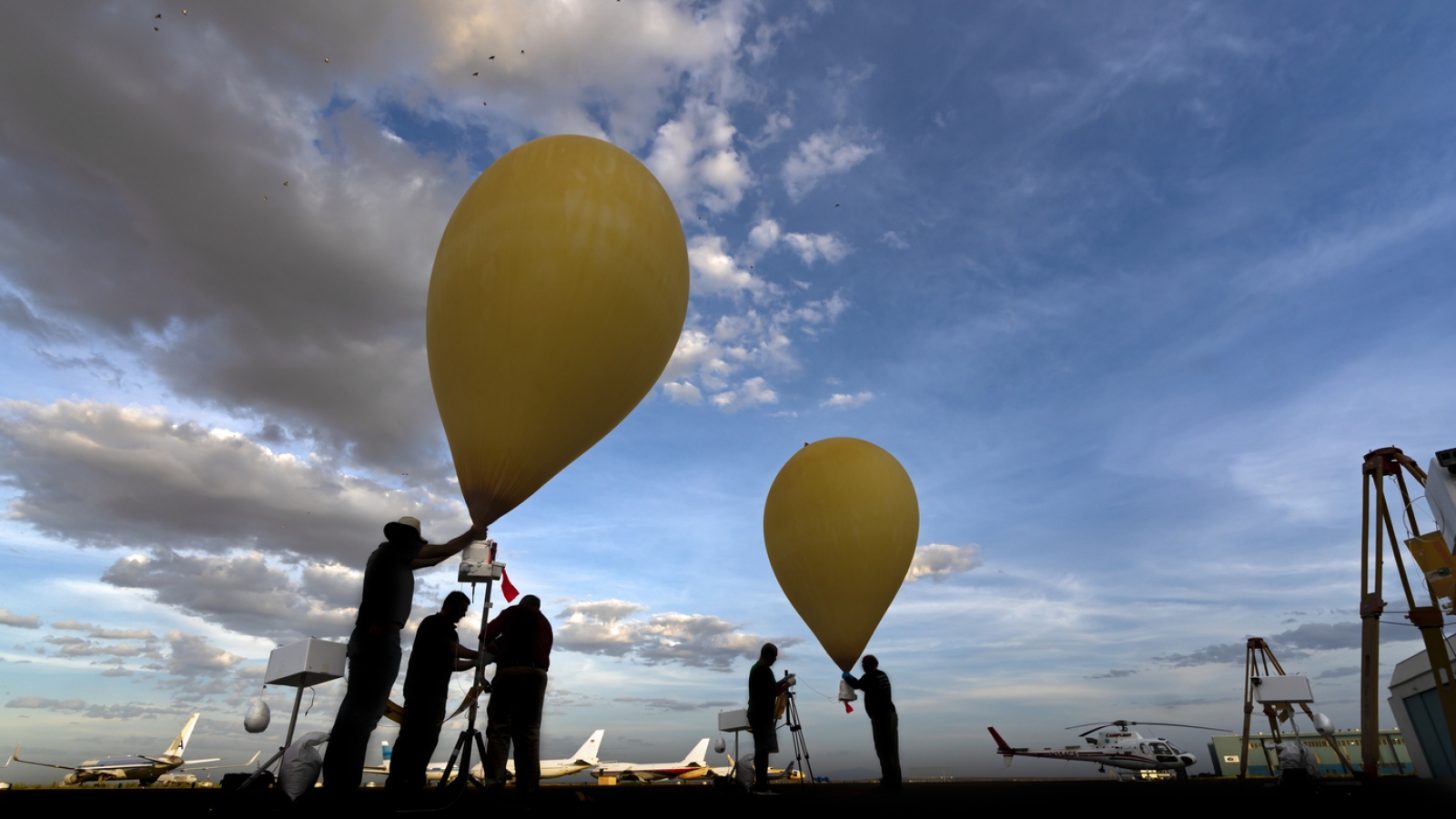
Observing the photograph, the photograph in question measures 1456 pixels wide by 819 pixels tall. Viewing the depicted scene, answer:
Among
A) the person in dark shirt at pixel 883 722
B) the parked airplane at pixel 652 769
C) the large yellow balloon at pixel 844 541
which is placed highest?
the large yellow balloon at pixel 844 541

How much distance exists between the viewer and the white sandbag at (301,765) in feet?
15.6

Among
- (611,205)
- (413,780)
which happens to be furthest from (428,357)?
(413,780)

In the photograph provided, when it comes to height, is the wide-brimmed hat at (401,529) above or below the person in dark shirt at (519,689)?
above

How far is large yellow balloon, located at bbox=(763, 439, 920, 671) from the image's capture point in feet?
39.1

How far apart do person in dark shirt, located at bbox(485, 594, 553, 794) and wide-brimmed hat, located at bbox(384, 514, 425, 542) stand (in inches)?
49.5

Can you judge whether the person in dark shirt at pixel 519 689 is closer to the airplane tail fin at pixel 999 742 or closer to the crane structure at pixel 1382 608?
the crane structure at pixel 1382 608

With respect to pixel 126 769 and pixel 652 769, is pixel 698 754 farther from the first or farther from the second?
pixel 126 769

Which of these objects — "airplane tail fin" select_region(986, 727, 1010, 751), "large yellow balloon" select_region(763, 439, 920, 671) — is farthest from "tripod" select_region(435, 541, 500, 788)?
"airplane tail fin" select_region(986, 727, 1010, 751)

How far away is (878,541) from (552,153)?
8.63 m

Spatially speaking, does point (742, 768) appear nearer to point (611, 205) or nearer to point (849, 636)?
point (849, 636)

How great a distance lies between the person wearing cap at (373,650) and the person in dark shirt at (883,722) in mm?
6432

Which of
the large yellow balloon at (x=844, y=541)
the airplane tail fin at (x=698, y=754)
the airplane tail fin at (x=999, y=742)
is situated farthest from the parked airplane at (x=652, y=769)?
the large yellow balloon at (x=844, y=541)

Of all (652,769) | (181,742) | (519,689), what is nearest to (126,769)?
(181,742)

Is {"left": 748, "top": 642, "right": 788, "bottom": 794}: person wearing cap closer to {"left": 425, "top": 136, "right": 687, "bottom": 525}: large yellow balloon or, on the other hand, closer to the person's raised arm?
{"left": 425, "top": 136, "right": 687, "bottom": 525}: large yellow balloon
